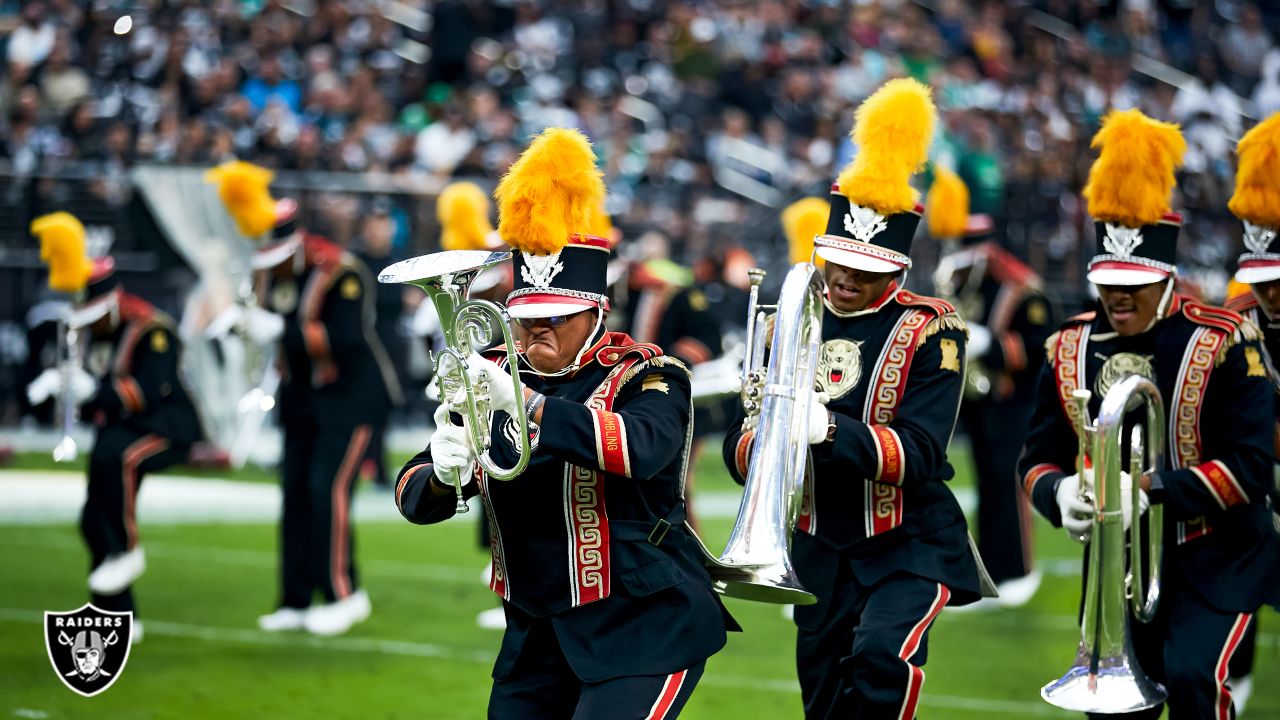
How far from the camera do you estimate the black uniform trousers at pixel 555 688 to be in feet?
15.0

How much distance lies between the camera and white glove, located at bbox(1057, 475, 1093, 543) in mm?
5594

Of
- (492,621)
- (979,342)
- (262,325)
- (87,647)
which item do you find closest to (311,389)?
(262,325)

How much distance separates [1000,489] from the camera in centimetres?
1102

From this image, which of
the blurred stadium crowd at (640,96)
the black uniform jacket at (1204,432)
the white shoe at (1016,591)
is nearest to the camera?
the black uniform jacket at (1204,432)

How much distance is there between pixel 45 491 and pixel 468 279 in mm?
11451

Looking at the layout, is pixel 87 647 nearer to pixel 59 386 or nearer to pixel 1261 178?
pixel 59 386

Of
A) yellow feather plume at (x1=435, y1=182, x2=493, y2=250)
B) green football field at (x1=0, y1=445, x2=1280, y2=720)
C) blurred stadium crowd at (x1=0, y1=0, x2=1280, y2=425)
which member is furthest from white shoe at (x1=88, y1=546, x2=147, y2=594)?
blurred stadium crowd at (x1=0, y1=0, x2=1280, y2=425)

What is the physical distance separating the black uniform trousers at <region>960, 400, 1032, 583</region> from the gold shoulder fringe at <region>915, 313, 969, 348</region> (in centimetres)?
537

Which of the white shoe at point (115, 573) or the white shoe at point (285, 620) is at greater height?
the white shoe at point (115, 573)

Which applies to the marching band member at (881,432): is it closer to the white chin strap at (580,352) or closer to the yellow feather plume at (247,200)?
the white chin strap at (580,352)

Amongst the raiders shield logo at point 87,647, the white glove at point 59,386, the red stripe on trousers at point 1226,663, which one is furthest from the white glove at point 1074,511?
the white glove at point 59,386

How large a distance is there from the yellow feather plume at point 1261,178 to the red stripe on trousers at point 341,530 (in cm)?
517

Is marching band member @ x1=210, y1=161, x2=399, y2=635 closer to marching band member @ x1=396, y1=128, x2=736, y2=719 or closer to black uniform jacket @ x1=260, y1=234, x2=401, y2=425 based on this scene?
black uniform jacket @ x1=260, y1=234, x2=401, y2=425

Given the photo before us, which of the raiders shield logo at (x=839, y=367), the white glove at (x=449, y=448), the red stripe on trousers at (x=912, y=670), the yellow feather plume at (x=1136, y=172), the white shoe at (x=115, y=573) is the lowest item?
the white shoe at (x=115, y=573)
